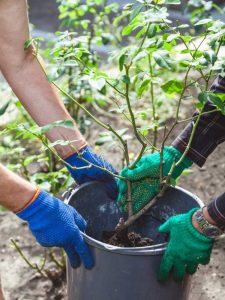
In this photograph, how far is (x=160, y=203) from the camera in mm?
1894

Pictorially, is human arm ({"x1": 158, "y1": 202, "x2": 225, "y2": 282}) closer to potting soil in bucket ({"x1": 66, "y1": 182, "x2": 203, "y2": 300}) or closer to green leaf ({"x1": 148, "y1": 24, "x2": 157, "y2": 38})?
potting soil in bucket ({"x1": 66, "y1": 182, "x2": 203, "y2": 300})


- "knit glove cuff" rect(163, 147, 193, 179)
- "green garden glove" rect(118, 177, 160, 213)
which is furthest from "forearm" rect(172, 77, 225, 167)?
"green garden glove" rect(118, 177, 160, 213)

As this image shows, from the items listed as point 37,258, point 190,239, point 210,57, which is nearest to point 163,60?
point 210,57

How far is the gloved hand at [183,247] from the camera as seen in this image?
5.03ft

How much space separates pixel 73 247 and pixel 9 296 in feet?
2.55

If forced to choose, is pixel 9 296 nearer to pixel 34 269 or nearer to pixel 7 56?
pixel 34 269

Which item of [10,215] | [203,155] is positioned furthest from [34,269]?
[203,155]

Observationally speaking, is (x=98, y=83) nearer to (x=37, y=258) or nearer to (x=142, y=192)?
(x=142, y=192)

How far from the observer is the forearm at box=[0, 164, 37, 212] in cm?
158

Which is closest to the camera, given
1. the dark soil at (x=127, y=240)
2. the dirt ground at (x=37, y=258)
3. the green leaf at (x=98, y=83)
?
the green leaf at (x=98, y=83)

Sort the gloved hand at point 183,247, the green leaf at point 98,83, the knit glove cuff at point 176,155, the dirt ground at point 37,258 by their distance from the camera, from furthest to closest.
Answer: the dirt ground at point 37,258 → the knit glove cuff at point 176,155 → the gloved hand at point 183,247 → the green leaf at point 98,83

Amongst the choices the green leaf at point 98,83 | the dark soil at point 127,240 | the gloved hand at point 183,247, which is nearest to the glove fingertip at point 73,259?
the dark soil at point 127,240

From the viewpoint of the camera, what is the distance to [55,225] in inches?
63.4

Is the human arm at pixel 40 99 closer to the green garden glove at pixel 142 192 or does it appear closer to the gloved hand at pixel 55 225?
the green garden glove at pixel 142 192
